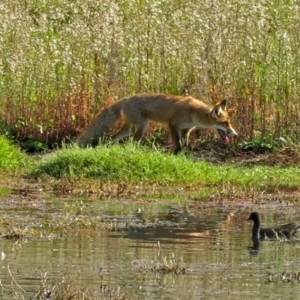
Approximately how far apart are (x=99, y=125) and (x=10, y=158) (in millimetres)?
1685

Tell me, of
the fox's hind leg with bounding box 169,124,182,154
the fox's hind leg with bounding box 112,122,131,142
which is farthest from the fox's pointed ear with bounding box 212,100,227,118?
the fox's hind leg with bounding box 112,122,131,142

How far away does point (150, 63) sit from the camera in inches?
677

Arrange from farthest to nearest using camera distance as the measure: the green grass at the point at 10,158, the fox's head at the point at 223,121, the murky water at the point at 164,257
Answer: the fox's head at the point at 223,121 < the green grass at the point at 10,158 < the murky water at the point at 164,257

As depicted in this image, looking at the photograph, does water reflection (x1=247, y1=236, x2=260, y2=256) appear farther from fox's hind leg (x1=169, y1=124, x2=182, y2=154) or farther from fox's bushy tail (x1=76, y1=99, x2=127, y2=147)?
fox's bushy tail (x1=76, y1=99, x2=127, y2=147)

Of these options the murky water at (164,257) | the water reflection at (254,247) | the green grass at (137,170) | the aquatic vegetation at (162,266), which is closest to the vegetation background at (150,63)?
the green grass at (137,170)

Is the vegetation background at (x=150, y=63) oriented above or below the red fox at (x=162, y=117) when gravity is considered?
above

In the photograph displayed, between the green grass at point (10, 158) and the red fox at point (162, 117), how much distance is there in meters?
1.12

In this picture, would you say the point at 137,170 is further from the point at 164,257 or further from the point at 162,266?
the point at 162,266

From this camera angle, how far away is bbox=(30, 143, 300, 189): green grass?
14180mm

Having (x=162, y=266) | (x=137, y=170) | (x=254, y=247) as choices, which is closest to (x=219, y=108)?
(x=137, y=170)

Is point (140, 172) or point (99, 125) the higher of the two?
point (99, 125)

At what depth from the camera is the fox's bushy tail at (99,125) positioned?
1642 centimetres

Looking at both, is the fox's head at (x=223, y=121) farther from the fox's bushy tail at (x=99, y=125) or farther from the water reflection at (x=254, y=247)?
the water reflection at (x=254, y=247)

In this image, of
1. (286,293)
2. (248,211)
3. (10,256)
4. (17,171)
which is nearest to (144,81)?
(17,171)
